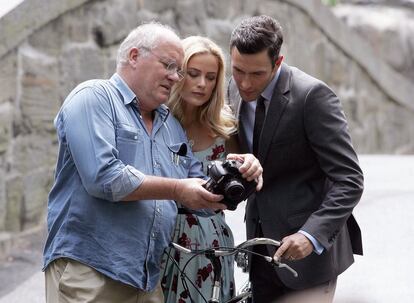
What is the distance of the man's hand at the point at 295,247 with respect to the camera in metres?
3.48

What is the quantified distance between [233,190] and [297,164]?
549mm

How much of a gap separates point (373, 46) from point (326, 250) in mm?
10923

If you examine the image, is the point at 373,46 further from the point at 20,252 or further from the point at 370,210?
the point at 20,252

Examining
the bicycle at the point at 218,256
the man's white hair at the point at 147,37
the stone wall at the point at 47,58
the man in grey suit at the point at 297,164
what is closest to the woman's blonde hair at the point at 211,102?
the man in grey suit at the point at 297,164

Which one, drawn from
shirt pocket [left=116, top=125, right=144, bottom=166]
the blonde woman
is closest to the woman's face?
the blonde woman

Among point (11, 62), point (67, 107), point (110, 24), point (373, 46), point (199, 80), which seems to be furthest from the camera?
point (373, 46)

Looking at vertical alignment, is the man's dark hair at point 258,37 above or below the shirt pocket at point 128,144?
above

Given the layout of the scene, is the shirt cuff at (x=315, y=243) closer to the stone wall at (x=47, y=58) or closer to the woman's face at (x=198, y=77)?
the woman's face at (x=198, y=77)

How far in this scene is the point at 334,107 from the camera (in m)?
3.65

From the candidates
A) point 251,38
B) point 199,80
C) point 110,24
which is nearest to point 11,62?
point 110,24

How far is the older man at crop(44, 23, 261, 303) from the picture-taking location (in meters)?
3.29

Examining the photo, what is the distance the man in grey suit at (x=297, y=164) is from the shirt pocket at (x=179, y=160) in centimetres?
30

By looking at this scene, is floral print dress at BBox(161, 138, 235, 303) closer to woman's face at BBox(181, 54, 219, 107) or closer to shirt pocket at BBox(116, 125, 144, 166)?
woman's face at BBox(181, 54, 219, 107)

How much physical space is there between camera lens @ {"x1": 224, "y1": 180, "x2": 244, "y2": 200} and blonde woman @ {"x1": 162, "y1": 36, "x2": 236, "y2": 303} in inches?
24.0
